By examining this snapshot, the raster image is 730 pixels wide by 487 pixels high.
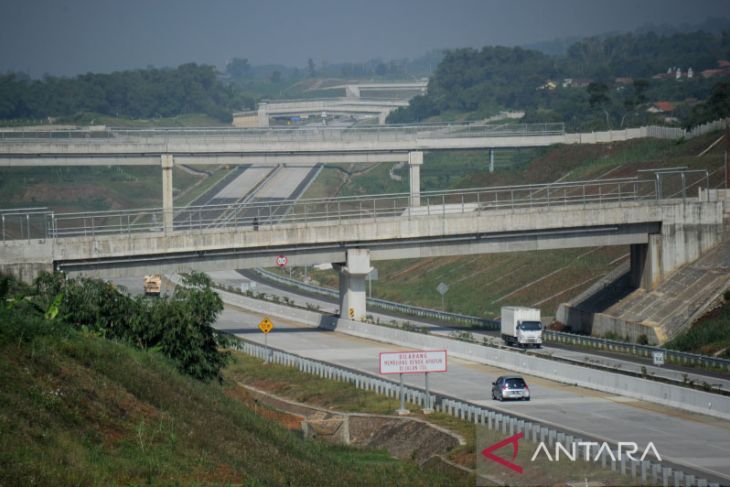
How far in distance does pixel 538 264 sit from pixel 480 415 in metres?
59.6

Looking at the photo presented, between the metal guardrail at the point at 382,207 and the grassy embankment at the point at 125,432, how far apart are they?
3622 centimetres

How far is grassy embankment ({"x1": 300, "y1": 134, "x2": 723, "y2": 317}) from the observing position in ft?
331

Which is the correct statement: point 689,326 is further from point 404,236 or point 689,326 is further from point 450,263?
point 450,263

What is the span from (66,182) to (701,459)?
15508cm

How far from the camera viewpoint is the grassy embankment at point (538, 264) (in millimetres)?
100812

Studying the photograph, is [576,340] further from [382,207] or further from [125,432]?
[382,207]

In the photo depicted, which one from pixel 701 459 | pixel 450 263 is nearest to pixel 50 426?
pixel 701 459

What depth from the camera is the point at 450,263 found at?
121 metres

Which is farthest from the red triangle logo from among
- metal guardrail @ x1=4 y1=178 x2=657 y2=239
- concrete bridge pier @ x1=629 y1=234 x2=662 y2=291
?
concrete bridge pier @ x1=629 y1=234 x2=662 y2=291

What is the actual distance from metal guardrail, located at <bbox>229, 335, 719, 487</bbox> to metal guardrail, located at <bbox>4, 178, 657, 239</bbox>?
11.6 meters

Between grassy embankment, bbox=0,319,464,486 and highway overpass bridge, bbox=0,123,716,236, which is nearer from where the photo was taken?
grassy embankment, bbox=0,319,464,486

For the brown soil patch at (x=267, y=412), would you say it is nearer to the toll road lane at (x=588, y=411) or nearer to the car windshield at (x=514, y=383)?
the toll road lane at (x=588, y=411)

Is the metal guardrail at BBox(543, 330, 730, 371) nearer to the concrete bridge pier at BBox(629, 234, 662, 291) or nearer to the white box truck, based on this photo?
the white box truck

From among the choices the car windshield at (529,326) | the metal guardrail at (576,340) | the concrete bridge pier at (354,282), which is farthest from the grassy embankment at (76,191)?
the car windshield at (529,326)
